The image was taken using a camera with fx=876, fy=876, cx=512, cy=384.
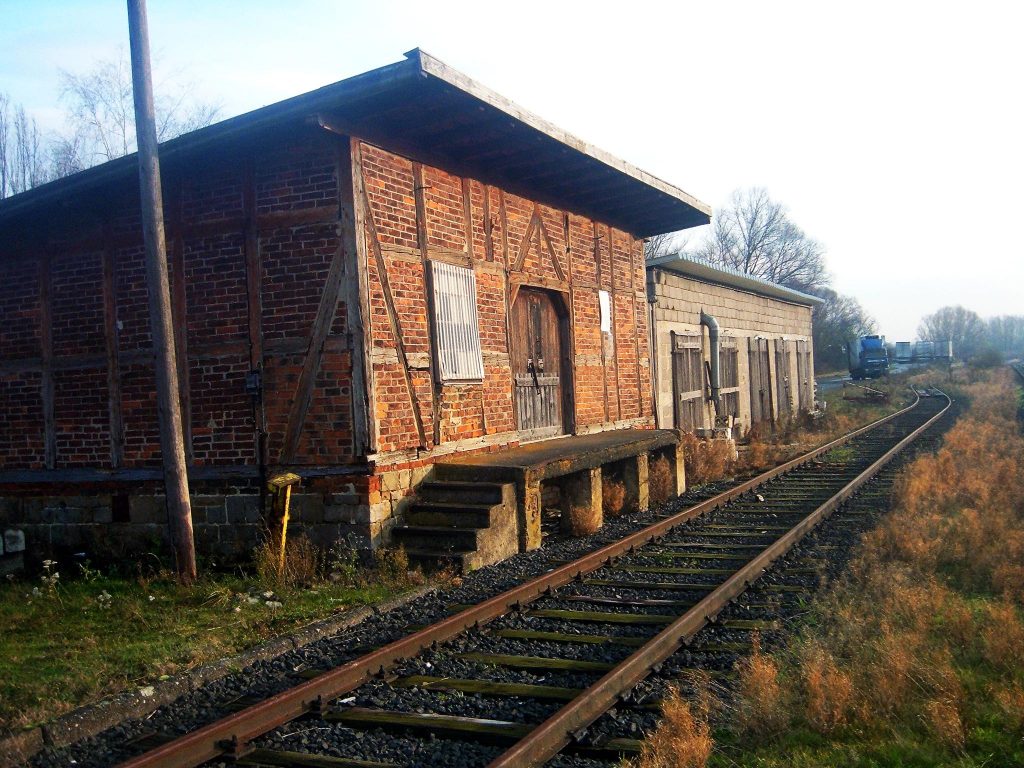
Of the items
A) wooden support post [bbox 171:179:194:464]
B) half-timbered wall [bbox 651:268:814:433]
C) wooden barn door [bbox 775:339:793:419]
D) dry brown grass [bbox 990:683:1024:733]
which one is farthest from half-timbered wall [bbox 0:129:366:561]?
wooden barn door [bbox 775:339:793:419]

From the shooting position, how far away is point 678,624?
231 inches

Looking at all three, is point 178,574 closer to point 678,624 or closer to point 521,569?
point 521,569

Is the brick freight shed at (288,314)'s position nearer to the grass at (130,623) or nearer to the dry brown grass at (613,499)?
the dry brown grass at (613,499)

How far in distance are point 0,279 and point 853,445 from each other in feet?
56.7

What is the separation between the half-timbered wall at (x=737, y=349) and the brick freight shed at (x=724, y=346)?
2cm

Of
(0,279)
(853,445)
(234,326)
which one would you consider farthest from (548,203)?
(853,445)

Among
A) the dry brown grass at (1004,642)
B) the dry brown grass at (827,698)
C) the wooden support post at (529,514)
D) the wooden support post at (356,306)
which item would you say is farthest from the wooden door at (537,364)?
the dry brown grass at (827,698)

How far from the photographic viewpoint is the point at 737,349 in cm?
2280

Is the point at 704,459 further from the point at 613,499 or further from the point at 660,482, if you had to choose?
the point at 613,499

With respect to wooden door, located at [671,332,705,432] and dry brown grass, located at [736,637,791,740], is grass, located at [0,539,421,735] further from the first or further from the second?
wooden door, located at [671,332,705,432]

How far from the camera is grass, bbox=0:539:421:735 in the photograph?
16.6ft

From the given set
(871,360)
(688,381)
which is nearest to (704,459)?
(688,381)

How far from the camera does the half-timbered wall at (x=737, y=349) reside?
60.0ft

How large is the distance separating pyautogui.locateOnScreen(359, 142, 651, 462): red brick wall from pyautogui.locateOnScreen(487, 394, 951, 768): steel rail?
3535mm
